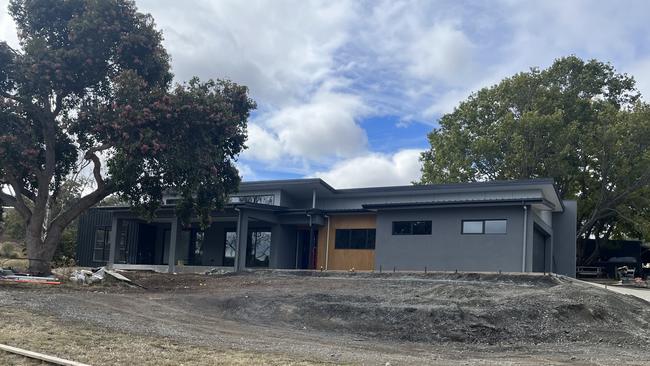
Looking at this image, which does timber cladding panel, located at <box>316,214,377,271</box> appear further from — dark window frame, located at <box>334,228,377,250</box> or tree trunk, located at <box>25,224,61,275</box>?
tree trunk, located at <box>25,224,61,275</box>

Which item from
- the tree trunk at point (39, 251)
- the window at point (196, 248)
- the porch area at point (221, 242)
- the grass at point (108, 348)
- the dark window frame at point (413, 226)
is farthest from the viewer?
the window at point (196, 248)

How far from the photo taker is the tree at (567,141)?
134ft

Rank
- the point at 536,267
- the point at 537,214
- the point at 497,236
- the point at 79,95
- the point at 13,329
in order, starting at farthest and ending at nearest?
1. the point at 536,267
2. the point at 537,214
3. the point at 497,236
4. the point at 79,95
5. the point at 13,329

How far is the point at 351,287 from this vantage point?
20.0 m

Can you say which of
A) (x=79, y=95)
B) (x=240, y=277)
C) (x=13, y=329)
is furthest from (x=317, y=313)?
(x=79, y=95)

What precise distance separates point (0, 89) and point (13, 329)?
12.5m

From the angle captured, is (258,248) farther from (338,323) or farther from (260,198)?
(338,323)

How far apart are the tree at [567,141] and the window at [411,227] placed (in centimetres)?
1687

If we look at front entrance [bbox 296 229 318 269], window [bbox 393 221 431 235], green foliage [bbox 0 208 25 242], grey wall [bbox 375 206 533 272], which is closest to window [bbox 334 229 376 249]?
front entrance [bbox 296 229 318 269]

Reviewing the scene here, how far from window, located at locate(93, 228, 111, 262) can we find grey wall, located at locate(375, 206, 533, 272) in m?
18.7

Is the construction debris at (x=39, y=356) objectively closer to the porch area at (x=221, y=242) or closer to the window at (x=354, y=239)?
the porch area at (x=221, y=242)

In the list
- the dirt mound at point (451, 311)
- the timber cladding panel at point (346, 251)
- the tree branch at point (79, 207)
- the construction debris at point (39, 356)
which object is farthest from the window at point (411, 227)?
the construction debris at point (39, 356)

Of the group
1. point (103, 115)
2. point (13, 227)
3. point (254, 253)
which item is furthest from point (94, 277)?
point (13, 227)

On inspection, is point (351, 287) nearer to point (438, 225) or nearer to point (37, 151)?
point (438, 225)
